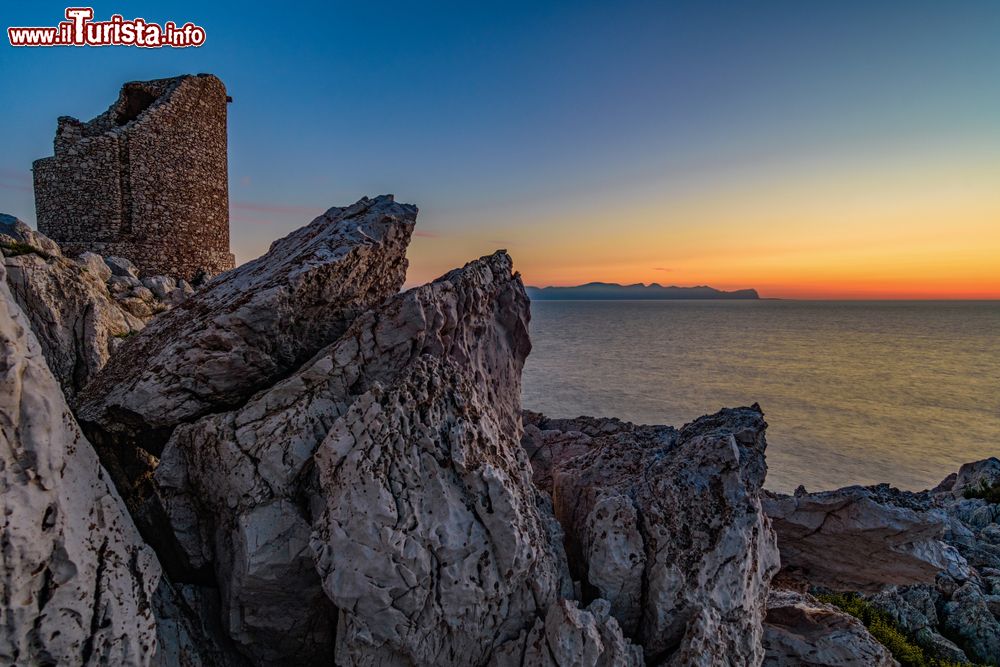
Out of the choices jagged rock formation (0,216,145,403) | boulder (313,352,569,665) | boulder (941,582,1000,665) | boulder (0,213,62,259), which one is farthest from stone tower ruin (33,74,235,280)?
boulder (941,582,1000,665)

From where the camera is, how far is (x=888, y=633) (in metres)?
8.48

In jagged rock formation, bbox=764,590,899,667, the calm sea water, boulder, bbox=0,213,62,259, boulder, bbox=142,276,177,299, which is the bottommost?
the calm sea water

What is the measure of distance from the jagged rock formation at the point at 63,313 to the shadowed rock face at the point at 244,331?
2.47m

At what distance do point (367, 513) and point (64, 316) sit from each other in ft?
25.7

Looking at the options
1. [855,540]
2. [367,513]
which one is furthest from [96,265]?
[855,540]

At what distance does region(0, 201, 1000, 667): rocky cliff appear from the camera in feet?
13.1

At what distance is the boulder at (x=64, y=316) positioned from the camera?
26.1 feet

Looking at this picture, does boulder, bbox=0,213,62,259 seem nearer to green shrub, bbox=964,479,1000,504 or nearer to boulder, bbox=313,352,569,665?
boulder, bbox=313,352,569,665

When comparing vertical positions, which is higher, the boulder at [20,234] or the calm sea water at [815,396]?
the boulder at [20,234]

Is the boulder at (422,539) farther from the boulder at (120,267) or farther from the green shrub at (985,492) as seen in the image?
the green shrub at (985,492)

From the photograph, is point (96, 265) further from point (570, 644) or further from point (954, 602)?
point (954, 602)

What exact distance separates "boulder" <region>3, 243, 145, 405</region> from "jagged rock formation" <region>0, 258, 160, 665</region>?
462 cm

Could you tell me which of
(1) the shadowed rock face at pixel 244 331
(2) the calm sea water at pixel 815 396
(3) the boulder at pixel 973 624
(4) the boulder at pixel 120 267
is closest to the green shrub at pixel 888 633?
(3) the boulder at pixel 973 624

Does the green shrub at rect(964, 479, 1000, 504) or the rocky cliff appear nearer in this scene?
the rocky cliff
